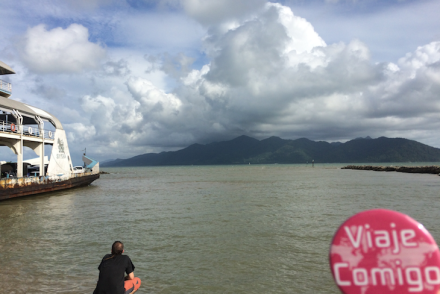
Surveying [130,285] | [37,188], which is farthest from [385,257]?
[37,188]

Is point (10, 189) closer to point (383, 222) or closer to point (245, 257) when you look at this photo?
point (245, 257)

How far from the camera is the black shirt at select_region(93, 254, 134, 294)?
6055 mm

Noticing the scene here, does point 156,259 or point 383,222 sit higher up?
point 383,222

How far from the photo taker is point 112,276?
6.09 meters

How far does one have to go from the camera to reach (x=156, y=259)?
1184 cm

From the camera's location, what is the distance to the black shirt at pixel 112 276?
19.9 ft

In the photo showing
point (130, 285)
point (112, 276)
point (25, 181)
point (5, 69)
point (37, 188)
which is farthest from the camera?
point (5, 69)

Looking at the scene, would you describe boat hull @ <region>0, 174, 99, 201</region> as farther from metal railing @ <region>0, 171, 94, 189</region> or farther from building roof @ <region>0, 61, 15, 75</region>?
building roof @ <region>0, 61, 15, 75</region>

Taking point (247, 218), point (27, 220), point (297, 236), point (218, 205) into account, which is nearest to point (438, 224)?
point (297, 236)

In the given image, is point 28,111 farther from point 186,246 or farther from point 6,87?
point 186,246

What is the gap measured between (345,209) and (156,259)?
1725 centimetres

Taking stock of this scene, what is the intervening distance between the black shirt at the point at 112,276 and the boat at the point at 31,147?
31.5 meters

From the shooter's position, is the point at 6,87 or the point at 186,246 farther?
the point at 6,87

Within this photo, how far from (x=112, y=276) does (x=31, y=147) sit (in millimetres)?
39288
